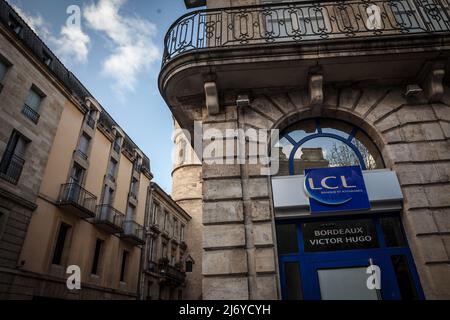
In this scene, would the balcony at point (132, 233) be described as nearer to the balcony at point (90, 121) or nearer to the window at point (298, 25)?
the balcony at point (90, 121)

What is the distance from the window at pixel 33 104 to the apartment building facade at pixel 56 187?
0.05 metres

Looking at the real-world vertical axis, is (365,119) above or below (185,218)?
below

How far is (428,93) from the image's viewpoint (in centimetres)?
531

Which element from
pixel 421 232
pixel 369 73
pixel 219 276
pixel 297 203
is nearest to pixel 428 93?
pixel 369 73

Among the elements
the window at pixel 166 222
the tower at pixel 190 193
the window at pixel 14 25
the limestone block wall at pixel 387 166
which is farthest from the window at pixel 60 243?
the tower at pixel 190 193

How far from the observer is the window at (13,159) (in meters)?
13.0

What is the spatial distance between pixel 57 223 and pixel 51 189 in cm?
189

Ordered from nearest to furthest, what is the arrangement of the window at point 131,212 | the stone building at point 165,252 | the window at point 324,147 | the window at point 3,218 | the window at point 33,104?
the window at point 324,147 → the window at point 3,218 → the window at point 33,104 → the window at point 131,212 → the stone building at point 165,252

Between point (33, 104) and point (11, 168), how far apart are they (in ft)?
13.0

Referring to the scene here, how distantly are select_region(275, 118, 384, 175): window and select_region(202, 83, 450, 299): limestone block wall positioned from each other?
0.60 feet

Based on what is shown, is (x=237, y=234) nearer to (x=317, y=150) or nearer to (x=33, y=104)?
(x=317, y=150)

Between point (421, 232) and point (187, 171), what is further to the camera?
point (187, 171)

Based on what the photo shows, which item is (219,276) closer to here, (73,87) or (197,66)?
(197,66)

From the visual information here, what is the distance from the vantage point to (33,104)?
15461mm
